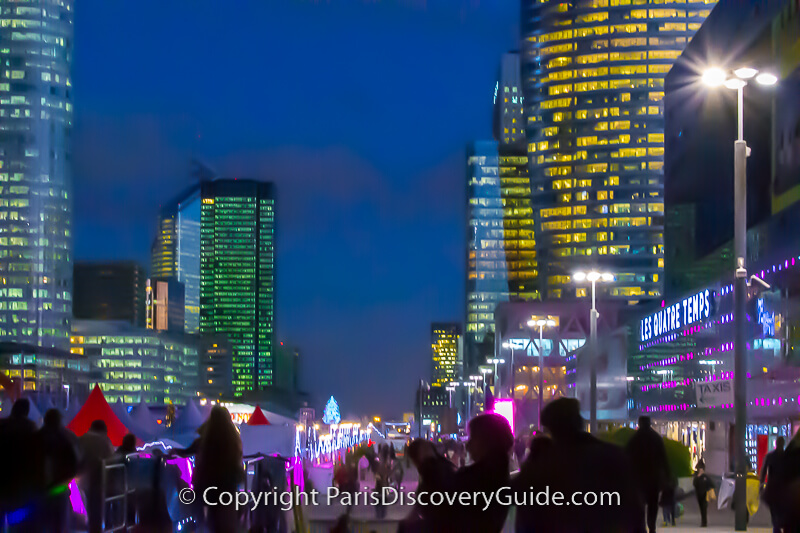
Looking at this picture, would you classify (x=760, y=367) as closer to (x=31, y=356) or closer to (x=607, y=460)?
(x=607, y=460)

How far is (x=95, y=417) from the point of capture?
88.9 ft

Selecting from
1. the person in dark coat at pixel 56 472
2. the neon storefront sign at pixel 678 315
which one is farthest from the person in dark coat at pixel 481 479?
the neon storefront sign at pixel 678 315

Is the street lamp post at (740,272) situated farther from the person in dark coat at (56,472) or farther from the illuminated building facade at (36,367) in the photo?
the illuminated building facade at (36,367)

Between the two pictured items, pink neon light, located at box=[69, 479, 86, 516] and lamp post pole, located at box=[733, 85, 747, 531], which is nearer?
pink neon light, located at box=[69, 479, 86, 516]

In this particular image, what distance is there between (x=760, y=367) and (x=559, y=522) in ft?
147

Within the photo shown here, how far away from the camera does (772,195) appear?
64188 millimetres

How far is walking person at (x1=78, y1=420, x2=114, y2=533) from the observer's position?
12.2 m

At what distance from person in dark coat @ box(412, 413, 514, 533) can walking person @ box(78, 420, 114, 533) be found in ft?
18.6

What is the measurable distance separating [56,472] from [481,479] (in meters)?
4.67

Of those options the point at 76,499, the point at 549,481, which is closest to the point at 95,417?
the point at 76,499

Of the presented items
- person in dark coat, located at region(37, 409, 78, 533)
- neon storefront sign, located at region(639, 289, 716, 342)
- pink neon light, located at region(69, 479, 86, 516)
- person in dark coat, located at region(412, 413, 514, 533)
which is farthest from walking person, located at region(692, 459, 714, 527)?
neon storefront sign, located at region(639, 289, 716, 342)

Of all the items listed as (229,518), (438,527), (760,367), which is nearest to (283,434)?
(229,518)

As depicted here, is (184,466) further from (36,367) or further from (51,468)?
(36,367)

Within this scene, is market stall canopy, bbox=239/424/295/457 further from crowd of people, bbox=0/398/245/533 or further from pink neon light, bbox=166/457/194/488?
crowd of people, bbox=0/398/245/533
